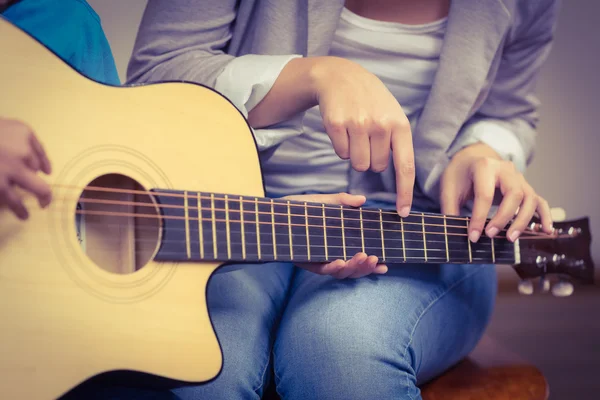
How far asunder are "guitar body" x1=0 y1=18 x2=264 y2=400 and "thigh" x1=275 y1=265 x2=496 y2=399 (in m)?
0.14

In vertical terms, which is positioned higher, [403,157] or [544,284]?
[403,157]

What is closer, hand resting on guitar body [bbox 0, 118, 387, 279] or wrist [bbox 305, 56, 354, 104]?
hand resting on guitar body [bbox 0, 118, 387, 279]

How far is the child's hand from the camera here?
0.38 meters

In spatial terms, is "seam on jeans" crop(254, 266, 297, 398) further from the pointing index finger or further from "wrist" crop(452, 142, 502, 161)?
"wrist" crop(452, 142, 502, 161)

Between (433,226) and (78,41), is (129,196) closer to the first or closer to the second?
(78,41)

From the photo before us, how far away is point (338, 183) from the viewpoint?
2.73 feet

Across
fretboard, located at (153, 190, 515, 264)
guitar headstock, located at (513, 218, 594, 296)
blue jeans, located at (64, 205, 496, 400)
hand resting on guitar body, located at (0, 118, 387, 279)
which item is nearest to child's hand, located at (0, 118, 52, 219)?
hand resting on guitar body, located at (0, 118, 387, 279)

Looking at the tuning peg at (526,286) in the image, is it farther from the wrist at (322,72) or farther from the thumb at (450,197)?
the wrist at (322,72)

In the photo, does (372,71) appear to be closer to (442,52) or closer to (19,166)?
(442,52)

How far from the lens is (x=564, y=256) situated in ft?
2.86

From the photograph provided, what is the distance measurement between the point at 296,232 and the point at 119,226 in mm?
176

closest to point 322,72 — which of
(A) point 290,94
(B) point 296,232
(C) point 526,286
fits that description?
(A) point 290,94

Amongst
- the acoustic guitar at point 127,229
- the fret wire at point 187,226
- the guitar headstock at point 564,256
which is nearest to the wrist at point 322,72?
the acoustic guitar at point 127,229

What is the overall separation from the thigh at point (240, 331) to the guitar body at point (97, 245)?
60 mm
